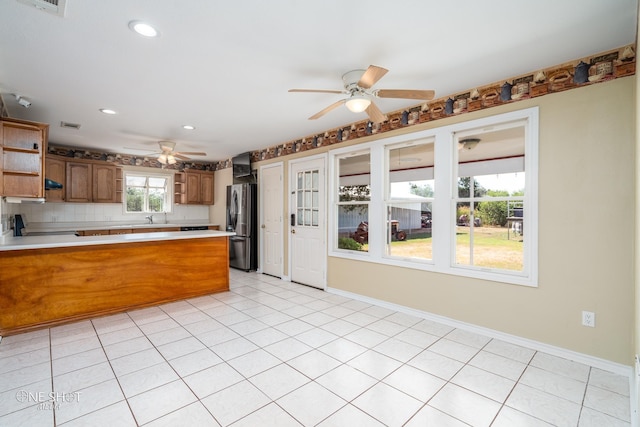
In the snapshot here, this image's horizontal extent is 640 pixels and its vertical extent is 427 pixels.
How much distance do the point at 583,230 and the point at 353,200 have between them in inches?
102

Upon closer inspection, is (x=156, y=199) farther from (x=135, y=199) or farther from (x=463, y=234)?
(x=463, y=234)

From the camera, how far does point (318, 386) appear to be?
2090 millimetres

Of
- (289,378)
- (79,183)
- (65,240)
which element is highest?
(79,183)

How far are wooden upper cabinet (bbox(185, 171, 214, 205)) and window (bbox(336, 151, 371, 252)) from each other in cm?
413

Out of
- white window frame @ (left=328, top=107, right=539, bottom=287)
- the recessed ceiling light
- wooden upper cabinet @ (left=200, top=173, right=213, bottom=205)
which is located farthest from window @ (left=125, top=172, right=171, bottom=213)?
the recessed ceiling light

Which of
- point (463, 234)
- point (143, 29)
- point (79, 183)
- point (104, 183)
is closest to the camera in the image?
point (143, 29)

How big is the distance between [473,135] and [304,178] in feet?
8.81

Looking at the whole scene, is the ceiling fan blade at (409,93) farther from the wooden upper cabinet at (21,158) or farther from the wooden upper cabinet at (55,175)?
the wooden upper cabinet at (55,175)

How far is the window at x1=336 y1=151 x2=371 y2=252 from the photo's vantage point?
4.32 meters

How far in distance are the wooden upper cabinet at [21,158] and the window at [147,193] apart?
323cm

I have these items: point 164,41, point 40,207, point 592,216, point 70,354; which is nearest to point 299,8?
point 164,41

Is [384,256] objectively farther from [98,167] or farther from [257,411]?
[98,167]

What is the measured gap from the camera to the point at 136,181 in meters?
6.56

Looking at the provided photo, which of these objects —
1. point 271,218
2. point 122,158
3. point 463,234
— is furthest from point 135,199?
point 463,234
